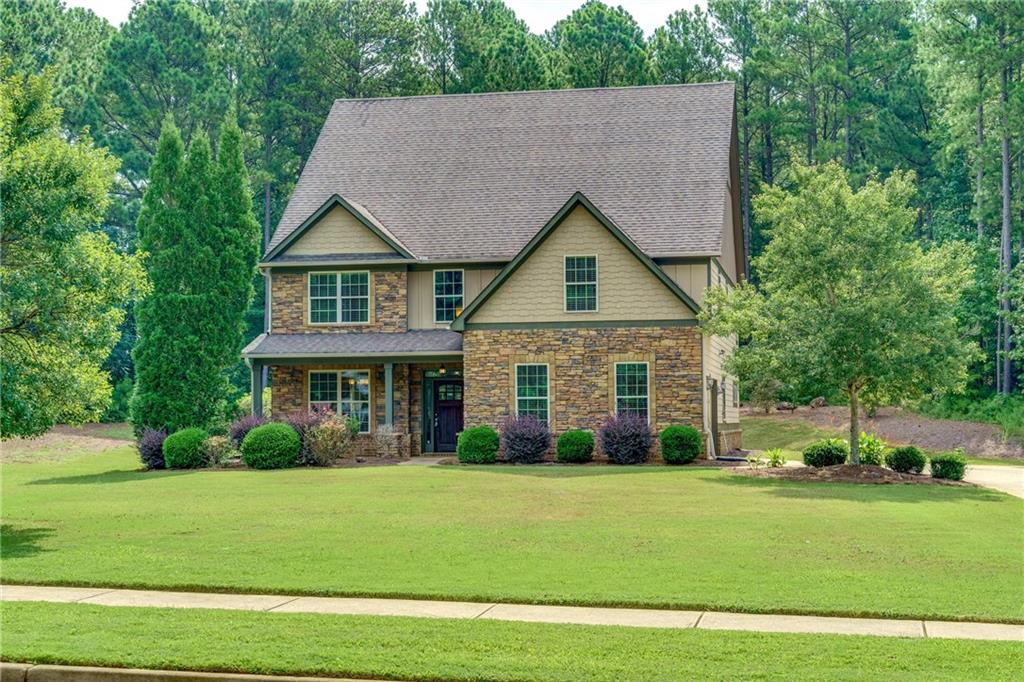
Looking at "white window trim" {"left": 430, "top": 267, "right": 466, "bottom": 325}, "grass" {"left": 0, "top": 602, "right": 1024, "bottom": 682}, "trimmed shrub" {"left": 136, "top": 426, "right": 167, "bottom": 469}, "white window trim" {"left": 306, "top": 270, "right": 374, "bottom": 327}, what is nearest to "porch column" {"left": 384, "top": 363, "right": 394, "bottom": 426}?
"white window trim" {"left": 306, "top": 270, "right": 374, "bottom": 327}

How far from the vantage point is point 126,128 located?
218 feet

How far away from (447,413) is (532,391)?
4274 mm

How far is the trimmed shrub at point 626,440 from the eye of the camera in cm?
3183

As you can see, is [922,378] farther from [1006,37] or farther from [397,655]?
[1006,37]

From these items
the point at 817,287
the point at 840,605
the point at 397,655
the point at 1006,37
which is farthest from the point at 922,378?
the point at 1006,37

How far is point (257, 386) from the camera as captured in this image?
36.8 meters

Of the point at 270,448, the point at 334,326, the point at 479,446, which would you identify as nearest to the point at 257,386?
the point at 334,326

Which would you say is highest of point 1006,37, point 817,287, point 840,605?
point 1006,37

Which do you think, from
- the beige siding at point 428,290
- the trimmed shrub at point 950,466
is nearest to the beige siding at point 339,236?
the beige siding at point 428,290

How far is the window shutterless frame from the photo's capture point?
3319cm

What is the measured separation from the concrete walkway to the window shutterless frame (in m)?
20.7

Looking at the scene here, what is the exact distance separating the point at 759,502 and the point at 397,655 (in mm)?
13184

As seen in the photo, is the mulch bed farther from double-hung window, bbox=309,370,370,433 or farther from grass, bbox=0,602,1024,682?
grass, bbox=0,602,1024,682

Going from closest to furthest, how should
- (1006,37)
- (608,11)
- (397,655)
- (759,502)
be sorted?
1. (397,655)
2. (759,502)
3. (1006,37)
4. (608,11)
